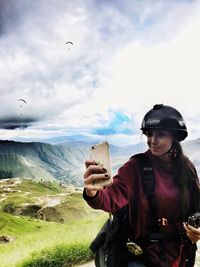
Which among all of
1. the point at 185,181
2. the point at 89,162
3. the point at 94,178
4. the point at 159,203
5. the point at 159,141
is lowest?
the point at 159,203

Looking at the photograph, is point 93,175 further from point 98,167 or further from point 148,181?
point 148,181

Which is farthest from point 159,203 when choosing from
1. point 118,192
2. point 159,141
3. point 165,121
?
point 165,121

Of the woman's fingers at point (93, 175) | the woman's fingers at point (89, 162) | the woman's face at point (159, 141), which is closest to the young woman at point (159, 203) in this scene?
the woman's face at point (159, 141)

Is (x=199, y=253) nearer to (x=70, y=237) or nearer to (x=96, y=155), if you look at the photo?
(x=70, y=237)

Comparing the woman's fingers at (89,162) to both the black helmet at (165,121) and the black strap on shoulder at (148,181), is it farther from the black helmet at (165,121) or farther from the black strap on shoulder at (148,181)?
the black helmet at (165,121)

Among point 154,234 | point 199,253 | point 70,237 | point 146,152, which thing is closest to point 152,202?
point 154,234
